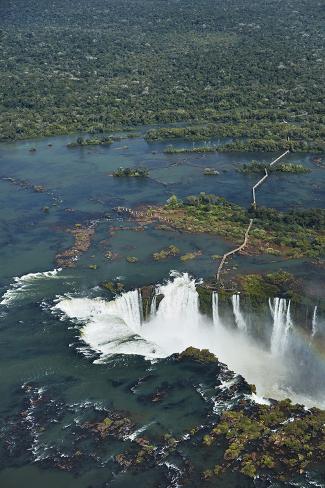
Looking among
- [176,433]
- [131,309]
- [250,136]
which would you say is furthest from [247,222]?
[250,136]

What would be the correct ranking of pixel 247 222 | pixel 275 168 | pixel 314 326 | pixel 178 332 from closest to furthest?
pixel 314 326 < pixel 178 332 < pixel 247 222 < pixel 275 168

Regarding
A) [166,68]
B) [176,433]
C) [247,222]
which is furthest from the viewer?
[166,68]

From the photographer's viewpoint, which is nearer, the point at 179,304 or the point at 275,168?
the point at 179,304

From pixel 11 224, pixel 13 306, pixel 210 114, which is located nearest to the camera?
pixel 13 306

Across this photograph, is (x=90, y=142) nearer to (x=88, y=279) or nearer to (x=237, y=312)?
(x=88, y=279)

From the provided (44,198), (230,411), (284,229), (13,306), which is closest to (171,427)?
(230,411)

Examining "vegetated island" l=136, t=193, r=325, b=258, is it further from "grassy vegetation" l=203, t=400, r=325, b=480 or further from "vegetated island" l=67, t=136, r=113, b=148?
"vegetated island" l=67, t=136, r=113, b=148

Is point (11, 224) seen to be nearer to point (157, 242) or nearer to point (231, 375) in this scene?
point (157, 242)
